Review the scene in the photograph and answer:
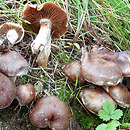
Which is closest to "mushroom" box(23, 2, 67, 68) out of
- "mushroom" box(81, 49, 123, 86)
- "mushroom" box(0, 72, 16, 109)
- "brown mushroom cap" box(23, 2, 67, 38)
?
"brown mushroom cap" box(23, 2, 67, 38)

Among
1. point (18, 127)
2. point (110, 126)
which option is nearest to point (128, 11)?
point (110, 126)

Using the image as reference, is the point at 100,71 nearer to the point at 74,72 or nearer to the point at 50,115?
the point at 74,72

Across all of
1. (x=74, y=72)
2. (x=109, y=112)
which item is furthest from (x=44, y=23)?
(x=109, y=112)

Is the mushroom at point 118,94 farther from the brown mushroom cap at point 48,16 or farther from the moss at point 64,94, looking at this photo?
the brown mushroom cap at point 48,16

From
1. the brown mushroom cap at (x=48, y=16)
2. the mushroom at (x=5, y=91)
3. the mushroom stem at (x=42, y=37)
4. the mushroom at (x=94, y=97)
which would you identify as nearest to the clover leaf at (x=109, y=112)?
the mushroom at (x=94, y=97)

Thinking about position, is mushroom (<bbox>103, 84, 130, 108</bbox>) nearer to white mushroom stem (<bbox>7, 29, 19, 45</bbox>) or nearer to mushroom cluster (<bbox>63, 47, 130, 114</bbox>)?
mushroom cluster (<bbox>63, 47, 130, 114</bbox>)

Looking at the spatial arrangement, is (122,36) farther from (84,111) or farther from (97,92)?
(84,111)
